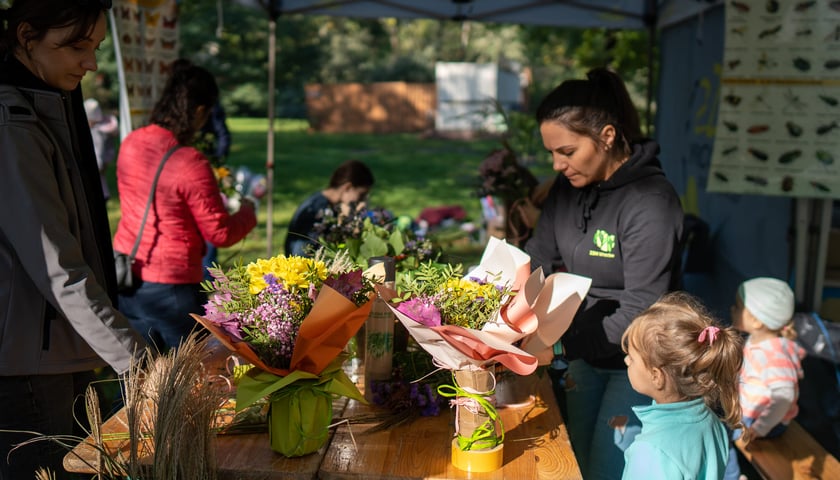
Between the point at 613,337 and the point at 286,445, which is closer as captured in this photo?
the point at 286,445

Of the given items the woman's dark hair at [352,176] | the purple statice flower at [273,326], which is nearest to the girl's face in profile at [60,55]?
the purple statice flower at [273,326]

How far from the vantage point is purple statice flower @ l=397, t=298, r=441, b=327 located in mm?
1742

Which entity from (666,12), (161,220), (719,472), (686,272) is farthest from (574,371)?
(666,12)

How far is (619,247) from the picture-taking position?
2.35 m

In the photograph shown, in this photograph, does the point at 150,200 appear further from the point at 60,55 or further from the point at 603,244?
the point at 603,244

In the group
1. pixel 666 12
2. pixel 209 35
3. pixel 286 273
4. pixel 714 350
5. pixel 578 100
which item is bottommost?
pixel 714 350

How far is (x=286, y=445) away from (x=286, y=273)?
0.40 meters

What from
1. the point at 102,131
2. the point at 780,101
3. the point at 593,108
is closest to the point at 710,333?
the point at 593,108

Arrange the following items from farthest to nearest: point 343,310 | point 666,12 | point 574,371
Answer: point 666,12 → point 574,371 → point 343,310

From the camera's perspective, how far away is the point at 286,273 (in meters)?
1.84

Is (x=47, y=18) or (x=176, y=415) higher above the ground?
(x=47, y=18)

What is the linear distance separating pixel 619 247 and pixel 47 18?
167 centimetres

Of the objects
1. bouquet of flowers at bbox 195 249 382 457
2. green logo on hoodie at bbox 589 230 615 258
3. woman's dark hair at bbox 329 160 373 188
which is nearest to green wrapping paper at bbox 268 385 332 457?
bouquet of flowers at bbox 195 249 382 457

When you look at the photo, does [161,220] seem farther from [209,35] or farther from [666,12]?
[209,35]
